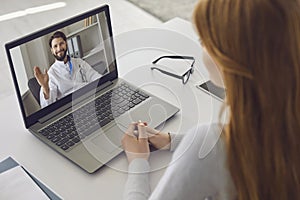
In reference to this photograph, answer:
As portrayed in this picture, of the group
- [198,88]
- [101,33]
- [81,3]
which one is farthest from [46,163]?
[81,3]

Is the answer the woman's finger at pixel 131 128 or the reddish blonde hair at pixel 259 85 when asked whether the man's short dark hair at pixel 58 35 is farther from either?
→ the reddish blonde hair at pixel 259 85

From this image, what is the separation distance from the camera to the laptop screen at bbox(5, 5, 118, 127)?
119 cm

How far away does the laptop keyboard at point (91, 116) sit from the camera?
48.7 inches

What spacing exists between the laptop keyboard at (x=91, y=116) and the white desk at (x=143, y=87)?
0.04 metres

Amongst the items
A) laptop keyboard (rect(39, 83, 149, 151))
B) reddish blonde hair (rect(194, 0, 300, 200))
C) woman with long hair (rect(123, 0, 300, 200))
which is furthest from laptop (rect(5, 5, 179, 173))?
reddish blonde hair (rect(194, 0, 300, 200))

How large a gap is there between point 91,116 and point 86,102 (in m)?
0.06

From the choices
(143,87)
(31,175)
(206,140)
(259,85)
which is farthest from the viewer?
(143,87)

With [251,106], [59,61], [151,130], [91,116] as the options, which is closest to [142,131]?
[151,130]

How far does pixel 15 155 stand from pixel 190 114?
18.4 inches

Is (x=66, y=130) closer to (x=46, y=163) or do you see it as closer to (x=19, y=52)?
(x=46, y=163)

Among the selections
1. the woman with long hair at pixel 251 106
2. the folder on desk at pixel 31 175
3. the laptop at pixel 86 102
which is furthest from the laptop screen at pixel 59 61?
the woman with long hair at pixel 251 106

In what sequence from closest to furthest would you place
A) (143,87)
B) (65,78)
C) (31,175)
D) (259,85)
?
(259,85)
(31,175)
(65,78)
(143,87)

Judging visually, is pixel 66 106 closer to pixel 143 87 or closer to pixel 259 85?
pixel 143 87

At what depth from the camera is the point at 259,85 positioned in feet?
2.56
